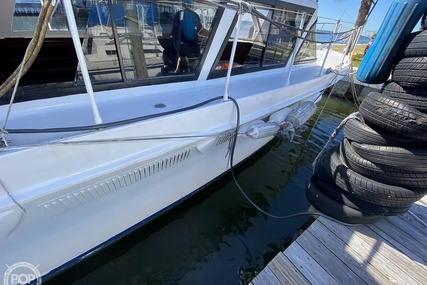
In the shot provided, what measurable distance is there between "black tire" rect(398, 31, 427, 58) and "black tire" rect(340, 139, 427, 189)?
0.91 m

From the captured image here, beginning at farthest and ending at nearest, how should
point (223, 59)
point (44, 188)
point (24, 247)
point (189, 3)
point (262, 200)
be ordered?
point (262, 200), point (223, 59), point (189, 3), point (24, 247), point (44, 188)

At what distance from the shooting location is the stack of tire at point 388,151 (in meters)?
1.79

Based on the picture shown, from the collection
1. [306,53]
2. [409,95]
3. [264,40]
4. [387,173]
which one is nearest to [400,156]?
[387,173]

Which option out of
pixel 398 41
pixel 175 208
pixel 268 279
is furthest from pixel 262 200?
pixel 398 41

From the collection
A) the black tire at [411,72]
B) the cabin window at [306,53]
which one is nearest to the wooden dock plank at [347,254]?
the black tire at [411,72]

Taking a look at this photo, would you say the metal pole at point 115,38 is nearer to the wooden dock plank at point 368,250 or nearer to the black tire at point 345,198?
the black tire at point 345,198

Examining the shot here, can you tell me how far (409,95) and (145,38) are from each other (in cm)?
228

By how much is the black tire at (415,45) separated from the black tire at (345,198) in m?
1.19

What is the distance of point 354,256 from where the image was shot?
6.90 ft

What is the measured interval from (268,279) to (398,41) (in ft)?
7.57

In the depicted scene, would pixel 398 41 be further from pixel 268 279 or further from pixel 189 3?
pixel 268 279

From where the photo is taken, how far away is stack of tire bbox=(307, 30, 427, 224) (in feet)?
5.88

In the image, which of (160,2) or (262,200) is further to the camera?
(262,200)

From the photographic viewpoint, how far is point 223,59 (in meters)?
3.01
